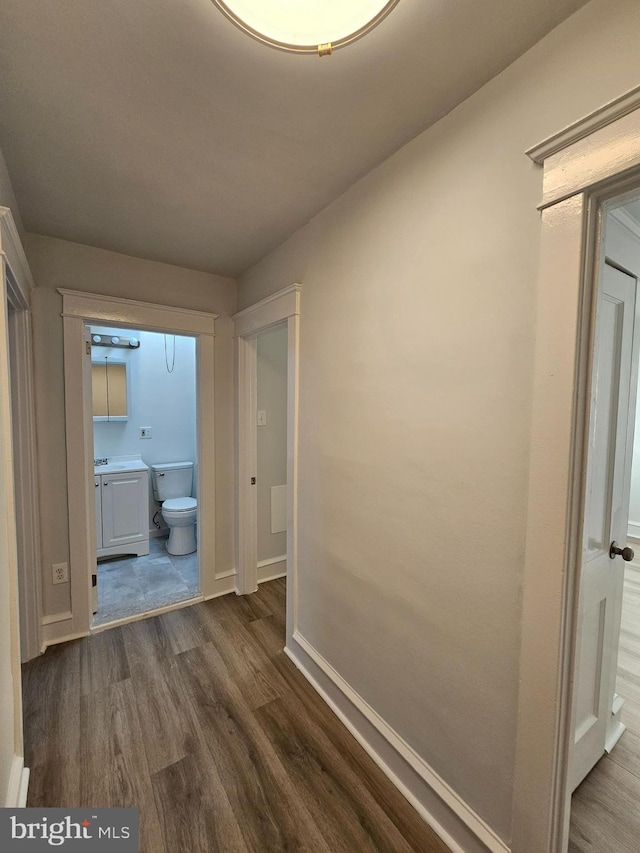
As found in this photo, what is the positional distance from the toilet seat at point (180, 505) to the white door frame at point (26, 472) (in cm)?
131

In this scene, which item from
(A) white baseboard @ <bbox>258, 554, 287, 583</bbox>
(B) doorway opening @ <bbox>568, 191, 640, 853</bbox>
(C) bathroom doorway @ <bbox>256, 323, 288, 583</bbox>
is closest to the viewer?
(B) doorway opening @ <bbox>568, 191, 640, 853</bbox>

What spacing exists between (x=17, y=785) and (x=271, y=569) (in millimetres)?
1955

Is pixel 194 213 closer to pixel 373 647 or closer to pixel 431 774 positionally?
pixel 373 647

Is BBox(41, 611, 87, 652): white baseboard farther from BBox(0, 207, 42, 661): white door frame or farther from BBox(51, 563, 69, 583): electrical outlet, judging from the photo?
BBox(51, 563, 69, 583): electrical outlet

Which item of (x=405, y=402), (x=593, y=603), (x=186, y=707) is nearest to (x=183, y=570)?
(x=186, y=707)

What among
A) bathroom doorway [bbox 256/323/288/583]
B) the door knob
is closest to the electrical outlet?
bathroom doorway [bbox 256/323/288/583]

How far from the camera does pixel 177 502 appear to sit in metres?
3.53

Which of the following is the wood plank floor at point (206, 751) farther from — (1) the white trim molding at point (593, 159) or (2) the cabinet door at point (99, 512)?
(1) the white trim molding at point (593, 159)

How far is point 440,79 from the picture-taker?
1.03 metres

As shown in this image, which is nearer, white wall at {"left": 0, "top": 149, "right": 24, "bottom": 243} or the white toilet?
white wall at {"left": 0, "top": 149, "right": 24, "bottom": 243}

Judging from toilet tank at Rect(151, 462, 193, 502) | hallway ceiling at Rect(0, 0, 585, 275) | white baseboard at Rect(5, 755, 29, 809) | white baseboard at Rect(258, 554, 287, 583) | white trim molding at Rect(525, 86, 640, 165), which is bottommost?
white baseboard at Rect(258, 554, 287, 583)

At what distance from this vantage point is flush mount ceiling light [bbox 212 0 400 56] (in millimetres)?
742

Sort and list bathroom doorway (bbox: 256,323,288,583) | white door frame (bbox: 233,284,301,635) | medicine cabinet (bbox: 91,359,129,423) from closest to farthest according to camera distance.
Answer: white door frame (bbox: 233,284,301,635) → bathroom doorway (bbox: 256,323,288,583) → medicine cabinet (bbox: 91,359,129,423)

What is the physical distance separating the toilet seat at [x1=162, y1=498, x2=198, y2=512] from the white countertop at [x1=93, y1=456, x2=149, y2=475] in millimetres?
408
